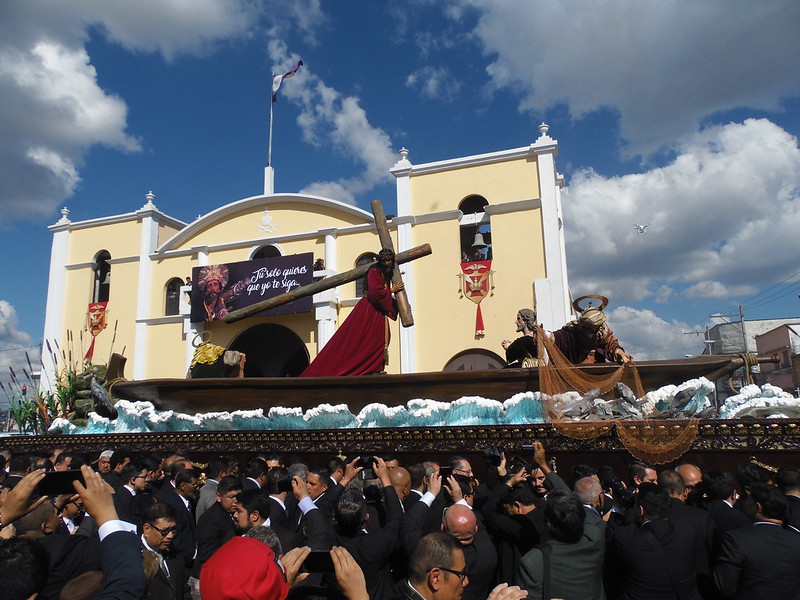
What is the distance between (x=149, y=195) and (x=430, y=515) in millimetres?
19263

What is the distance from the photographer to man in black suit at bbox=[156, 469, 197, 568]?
154 inches

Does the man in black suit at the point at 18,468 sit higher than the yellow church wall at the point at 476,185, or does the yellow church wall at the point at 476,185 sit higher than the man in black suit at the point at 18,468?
the yellow church wall at the point at 476,185

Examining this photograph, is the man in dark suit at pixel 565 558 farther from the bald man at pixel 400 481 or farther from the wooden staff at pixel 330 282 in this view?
the wooden staff at pixel 330 282

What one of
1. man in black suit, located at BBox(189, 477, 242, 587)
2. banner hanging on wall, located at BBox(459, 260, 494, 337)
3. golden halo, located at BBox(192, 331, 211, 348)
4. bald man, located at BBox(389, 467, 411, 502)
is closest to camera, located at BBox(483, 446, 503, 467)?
bald man, located at BBox(389, 467, 411, 502)

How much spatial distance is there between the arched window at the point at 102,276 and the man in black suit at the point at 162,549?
62.5 ft

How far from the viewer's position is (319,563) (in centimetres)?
226

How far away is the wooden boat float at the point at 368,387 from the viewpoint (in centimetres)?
705

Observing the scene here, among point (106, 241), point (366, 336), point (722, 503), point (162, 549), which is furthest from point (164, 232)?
point (722, 503)

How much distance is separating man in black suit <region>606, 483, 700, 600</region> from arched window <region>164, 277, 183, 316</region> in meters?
17.8

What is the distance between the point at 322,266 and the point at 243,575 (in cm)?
1511

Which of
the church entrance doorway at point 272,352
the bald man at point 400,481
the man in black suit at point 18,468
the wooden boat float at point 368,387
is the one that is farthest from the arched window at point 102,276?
the bald man at point 400,481

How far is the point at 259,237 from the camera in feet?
59.3

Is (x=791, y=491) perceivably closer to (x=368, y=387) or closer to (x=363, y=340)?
(x=368, y=387)

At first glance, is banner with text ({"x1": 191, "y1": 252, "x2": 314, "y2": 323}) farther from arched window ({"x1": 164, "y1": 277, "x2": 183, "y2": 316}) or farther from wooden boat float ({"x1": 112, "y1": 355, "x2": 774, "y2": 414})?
wooden boat float ({"x1": 112, "y1": 355, "x2": 774, "y2": 414})
